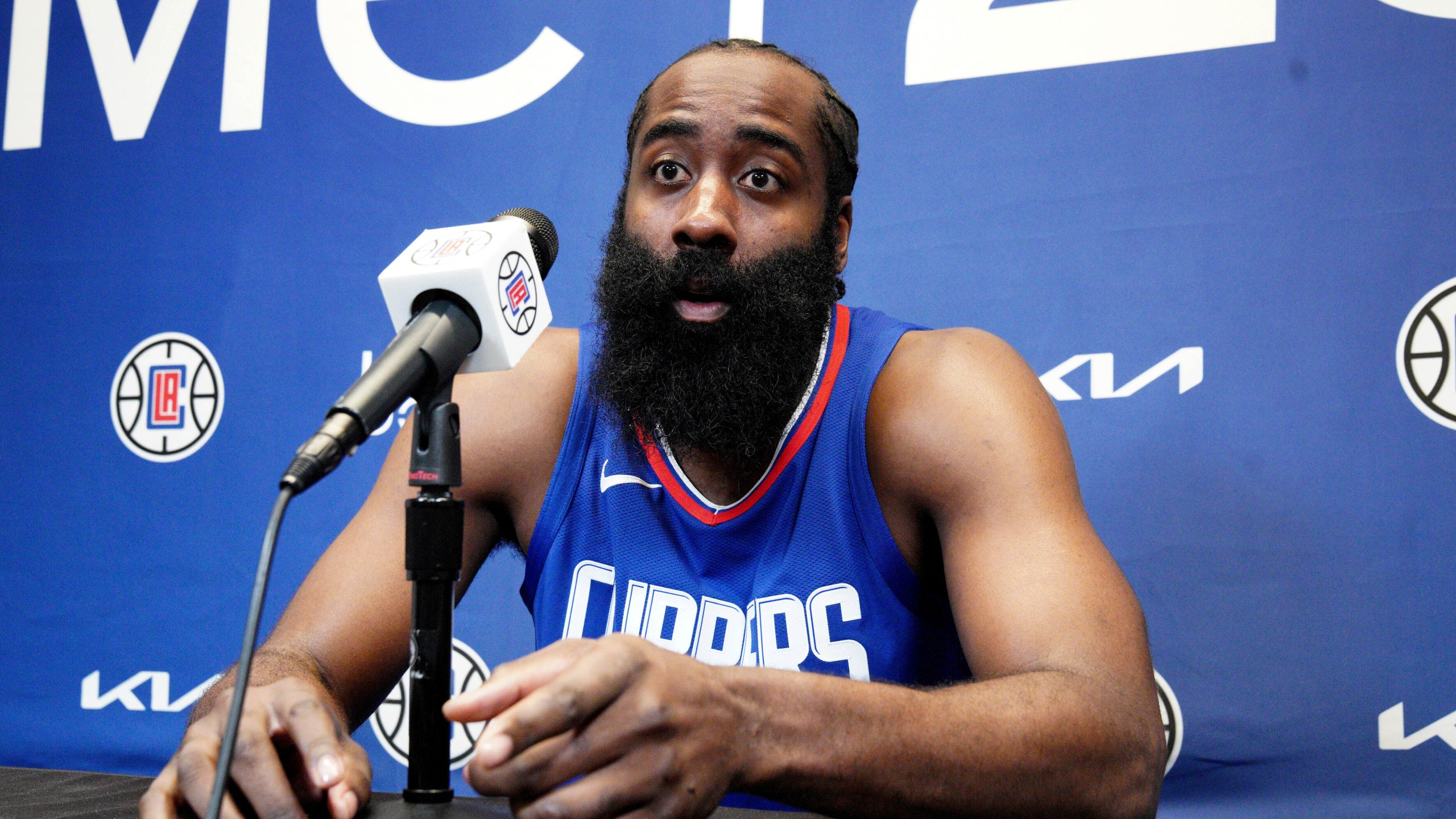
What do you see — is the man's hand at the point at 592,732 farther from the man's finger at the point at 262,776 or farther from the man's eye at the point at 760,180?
the man's eye at the point at 760,180

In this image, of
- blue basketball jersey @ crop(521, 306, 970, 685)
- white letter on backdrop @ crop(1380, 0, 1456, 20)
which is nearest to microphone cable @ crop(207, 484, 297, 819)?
blue basketball jersey @ crop(521, 306, 970, 685)

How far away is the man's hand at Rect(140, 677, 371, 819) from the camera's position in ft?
2.18

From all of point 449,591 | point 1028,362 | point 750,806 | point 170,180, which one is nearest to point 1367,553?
point 1028,362

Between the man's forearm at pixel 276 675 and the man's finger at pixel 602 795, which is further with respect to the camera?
the man's forearm at pixel 276 675

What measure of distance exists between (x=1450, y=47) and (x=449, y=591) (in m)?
1.36

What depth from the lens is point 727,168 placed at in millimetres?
1184

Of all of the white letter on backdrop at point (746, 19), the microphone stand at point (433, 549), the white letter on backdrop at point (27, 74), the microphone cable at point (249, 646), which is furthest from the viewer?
the white letter on backdrop at point (27, 74)

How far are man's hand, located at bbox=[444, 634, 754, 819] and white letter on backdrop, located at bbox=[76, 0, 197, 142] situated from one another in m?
1.72

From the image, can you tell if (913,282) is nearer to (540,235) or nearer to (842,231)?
(842,231)

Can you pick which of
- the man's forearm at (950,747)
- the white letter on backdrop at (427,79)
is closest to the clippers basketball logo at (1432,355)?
the man's forearm at (950,747)

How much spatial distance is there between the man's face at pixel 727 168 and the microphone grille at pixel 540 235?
364mm

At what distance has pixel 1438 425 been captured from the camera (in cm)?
129

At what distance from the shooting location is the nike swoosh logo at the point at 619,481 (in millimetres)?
1157

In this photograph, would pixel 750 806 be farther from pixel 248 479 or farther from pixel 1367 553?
pixel 248 479
